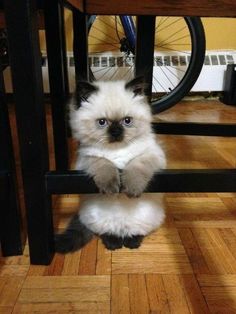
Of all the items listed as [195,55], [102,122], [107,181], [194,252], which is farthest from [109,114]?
[195,55]

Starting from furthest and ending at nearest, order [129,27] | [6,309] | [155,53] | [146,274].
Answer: [155,53] → [129,27] → [146,274] → [6,309]

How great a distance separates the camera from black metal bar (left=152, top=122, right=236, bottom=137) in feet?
3.89

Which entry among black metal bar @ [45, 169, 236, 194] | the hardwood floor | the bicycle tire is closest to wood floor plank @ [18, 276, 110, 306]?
the hardwood floor

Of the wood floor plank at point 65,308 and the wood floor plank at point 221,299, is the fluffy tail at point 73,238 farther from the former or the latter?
the wood floor plank at point 221,299

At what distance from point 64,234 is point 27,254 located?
0.11m

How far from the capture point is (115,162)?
80cm

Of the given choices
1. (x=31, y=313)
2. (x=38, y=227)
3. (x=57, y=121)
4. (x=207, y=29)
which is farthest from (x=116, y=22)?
(x=31, y=313)

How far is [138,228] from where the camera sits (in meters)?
0.86

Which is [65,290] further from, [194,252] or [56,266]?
[194,252]

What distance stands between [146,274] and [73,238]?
218 millimetres

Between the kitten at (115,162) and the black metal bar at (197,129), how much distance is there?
0.39 meters

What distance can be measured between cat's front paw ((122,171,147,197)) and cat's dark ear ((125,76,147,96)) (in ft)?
0.72

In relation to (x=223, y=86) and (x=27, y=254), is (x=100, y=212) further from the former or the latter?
(x=223, y=86)

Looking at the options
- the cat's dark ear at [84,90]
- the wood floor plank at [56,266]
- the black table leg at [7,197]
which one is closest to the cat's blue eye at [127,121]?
the cat's dark ear at [84,90]
